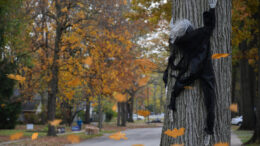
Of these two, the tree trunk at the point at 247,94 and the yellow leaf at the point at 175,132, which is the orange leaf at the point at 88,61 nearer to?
the yellow leaf at the point at 175,132

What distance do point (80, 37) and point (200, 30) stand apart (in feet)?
47.4

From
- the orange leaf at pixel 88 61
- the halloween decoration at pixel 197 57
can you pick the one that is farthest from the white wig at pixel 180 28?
the orange leaf at pixel 88 61

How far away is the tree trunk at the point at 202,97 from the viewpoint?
13.1 feet

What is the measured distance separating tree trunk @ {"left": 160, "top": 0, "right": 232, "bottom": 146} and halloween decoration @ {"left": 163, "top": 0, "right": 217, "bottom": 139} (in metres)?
0.09

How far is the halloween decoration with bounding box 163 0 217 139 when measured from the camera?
392 cm

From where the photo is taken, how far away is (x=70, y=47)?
59.6ft

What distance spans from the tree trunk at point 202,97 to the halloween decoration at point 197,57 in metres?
0.09

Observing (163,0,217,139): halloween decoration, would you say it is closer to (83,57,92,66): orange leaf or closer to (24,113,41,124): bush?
(83,57,92,66): orange leaf

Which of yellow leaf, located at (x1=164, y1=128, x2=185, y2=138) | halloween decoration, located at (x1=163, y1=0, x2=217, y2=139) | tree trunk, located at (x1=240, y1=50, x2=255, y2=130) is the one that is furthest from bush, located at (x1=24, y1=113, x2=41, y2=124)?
halloween decoration, located at (x1=163, y1=0, x2=217, y2=139)

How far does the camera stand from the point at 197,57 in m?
3.92

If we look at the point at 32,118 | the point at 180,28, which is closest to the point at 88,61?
the point at 180,28

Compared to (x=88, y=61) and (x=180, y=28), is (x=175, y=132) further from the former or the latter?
(x=88, y=61)

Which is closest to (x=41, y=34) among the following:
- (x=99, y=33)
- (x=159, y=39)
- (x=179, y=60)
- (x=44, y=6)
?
(x=44, y=6)

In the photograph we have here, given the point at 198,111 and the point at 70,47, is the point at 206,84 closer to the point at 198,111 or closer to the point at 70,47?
the point at 198,111
